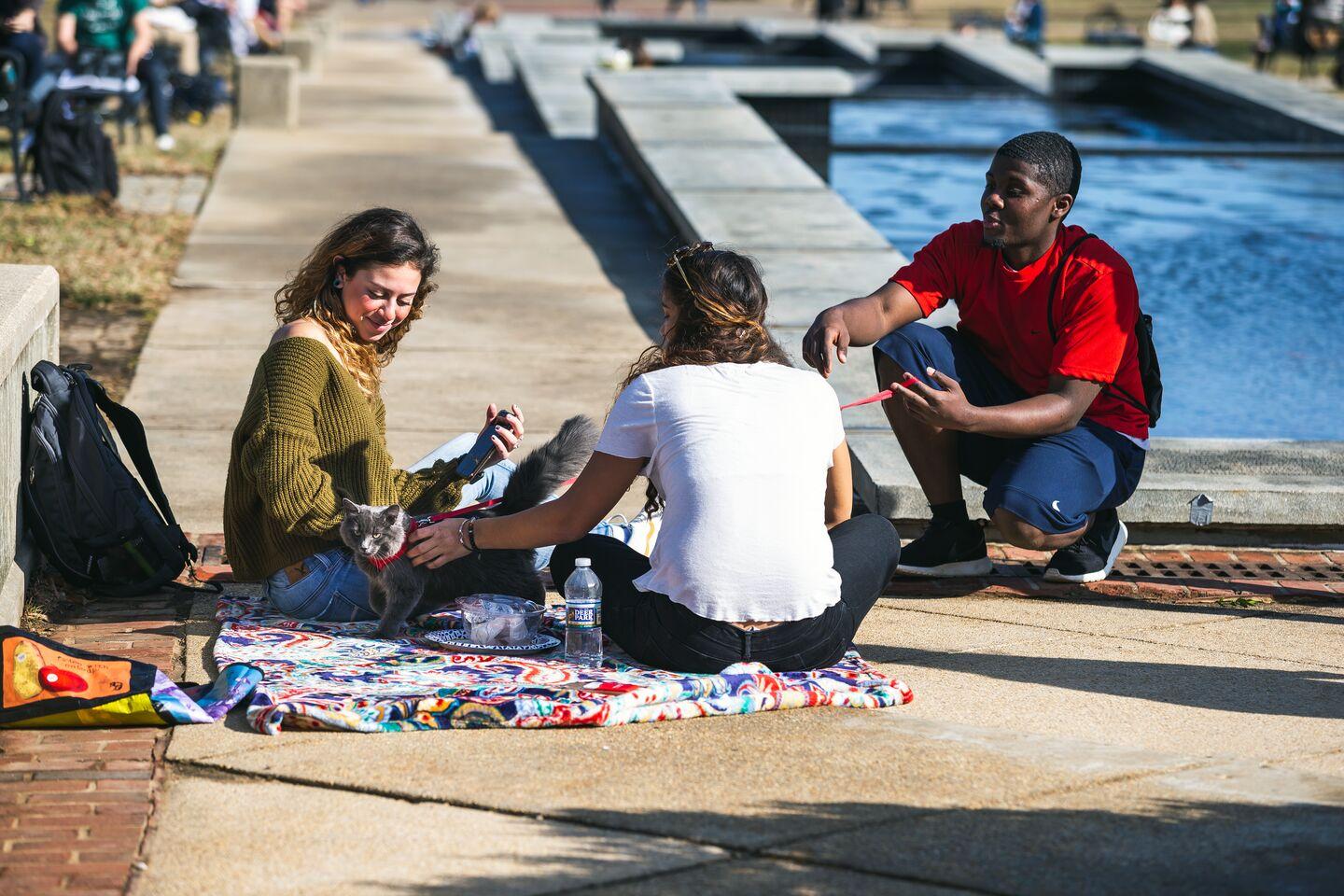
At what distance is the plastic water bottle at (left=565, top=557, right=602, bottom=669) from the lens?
471cm

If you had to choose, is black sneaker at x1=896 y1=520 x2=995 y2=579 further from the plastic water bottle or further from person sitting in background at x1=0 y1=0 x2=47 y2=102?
person sitting in background at x1=0 y1=0 x2=47 y2=102

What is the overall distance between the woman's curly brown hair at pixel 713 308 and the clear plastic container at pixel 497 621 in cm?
85

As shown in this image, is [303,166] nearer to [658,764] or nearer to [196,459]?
[196,459]

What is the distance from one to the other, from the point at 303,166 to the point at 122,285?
4.92 meters

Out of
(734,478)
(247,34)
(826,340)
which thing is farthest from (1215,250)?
(247,34)

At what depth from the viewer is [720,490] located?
4.37 metres

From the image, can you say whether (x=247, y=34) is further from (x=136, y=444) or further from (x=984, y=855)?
(x=984, y=855)

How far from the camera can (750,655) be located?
4.57 m

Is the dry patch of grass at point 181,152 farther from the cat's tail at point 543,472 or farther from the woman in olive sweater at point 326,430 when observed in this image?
the cat's tail at point 543,472

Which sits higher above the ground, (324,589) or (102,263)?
(324,589)

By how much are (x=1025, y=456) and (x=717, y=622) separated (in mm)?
1506

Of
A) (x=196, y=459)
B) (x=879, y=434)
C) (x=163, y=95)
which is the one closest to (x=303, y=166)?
(x=163, y=95)

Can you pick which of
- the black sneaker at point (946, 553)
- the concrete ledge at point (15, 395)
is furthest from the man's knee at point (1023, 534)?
the concrete ledge at point (15, 395)

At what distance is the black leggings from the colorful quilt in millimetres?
44
